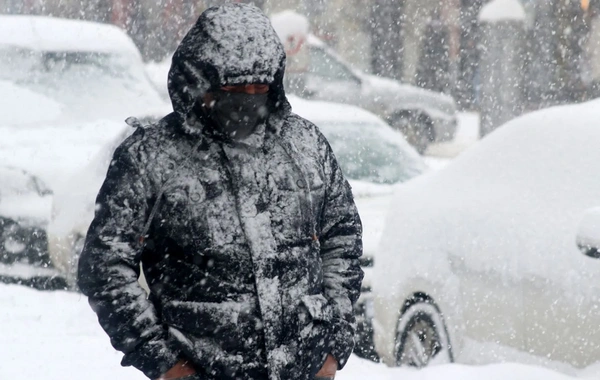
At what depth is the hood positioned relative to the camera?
10.3ft

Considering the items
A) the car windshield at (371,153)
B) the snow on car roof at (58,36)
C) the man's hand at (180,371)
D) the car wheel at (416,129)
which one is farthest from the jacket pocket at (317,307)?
the car wheel at (416,129)

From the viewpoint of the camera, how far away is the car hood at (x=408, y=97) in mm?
20391

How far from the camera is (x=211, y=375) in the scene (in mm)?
3139

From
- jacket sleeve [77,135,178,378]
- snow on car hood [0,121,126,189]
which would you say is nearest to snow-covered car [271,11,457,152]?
snow on car hood [0,121,126,189]

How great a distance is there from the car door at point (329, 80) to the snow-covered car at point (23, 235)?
10.5 m

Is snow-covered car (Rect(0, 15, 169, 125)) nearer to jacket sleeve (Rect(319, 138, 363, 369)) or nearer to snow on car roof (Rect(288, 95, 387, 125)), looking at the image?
snow on car roof (Rect(288, 95, 387, 125))

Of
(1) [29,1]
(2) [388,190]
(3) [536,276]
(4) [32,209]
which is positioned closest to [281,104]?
(3) [536,276]

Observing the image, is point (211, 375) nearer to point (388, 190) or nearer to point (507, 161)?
point (507, 161)

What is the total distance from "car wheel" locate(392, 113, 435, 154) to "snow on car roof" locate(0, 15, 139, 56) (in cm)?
740

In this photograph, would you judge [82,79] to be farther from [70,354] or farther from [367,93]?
[367,93]

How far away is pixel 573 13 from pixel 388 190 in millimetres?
5265

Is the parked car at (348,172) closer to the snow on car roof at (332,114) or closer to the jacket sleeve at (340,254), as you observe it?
the snow on car roof at (332,114)

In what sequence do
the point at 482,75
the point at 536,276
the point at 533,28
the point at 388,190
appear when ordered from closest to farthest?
the point at 536,276 → the point at 388,190 → the point at 482,75 → the point at 533,28

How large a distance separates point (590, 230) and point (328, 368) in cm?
194
